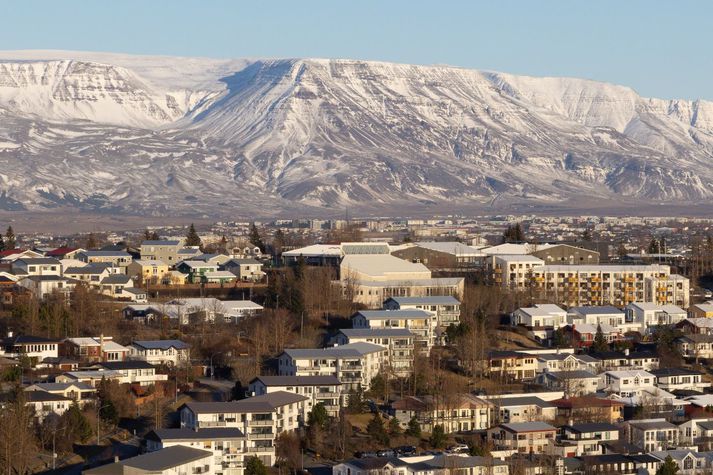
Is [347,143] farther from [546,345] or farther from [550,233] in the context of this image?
[546,345]

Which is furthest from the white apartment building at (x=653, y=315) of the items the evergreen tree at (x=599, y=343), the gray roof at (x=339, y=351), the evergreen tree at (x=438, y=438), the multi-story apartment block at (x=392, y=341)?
the evergreen tree at (x=438, y=438)

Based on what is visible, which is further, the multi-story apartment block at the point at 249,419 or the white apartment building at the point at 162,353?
the white apartment building at the point at 162,353

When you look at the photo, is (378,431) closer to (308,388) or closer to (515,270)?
(308,388)

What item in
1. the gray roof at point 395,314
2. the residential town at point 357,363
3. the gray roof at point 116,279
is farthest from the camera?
the gray roof at point 116,279

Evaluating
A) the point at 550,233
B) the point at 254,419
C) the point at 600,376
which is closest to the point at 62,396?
the point at 254,419

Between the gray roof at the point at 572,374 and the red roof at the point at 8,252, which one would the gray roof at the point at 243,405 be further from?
the red roof at the point at 8,252

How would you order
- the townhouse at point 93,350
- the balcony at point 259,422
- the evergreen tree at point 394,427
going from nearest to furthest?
the balcony at point 259,422, the evergreen tree at point 394,427, the townhouse at point 93,350

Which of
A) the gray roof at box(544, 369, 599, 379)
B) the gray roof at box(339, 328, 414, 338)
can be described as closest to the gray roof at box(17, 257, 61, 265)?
the gray roof at box(339, 328, 414, 338)
